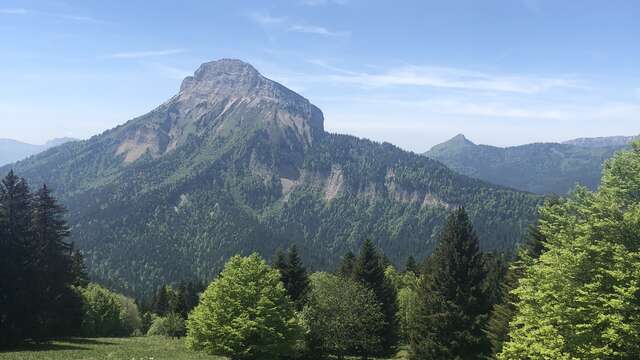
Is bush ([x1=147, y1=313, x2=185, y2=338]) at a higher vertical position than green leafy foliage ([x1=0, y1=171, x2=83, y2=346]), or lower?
lower

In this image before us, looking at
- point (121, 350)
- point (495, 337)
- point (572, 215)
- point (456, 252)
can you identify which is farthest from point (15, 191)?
point (572, 215)

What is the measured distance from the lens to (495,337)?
4109 cm

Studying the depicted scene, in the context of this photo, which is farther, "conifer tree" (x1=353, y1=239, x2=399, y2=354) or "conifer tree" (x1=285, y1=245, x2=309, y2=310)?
"conifer tree" (x1=353, y1=239, x2=399, y2=354)

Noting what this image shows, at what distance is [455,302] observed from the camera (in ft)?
150

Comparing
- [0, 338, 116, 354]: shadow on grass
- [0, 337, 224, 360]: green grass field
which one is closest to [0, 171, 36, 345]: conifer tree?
[0, 338, 116, 354]: shadow on grass

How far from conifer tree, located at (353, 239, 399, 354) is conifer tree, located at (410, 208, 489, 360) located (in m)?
16.7

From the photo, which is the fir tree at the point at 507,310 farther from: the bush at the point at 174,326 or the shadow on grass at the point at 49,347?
the bush at the point at 174,326

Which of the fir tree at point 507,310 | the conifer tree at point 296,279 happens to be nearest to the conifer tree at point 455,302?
the fir tree at point 507,310

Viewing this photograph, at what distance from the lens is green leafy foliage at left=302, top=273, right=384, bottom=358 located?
2188 inches

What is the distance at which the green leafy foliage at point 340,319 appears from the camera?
55562 mm

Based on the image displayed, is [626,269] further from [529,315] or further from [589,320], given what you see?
[529,315]

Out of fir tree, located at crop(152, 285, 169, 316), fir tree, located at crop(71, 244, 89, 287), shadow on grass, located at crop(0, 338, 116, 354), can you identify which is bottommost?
fir tree, located at crop(152, 285, 169, 316)

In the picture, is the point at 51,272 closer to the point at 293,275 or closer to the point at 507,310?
the point at 293,275

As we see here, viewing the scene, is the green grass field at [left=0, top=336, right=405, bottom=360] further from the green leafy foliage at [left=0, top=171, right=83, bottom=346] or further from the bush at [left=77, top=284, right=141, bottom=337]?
the bush at [left=77, top=284, right=141, bottom=337]
